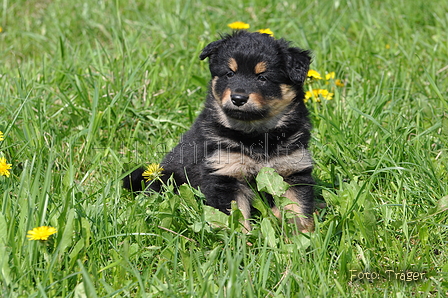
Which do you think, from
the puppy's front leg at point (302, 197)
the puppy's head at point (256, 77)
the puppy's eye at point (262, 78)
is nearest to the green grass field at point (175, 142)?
the puppy's front leg at point (302, 197)

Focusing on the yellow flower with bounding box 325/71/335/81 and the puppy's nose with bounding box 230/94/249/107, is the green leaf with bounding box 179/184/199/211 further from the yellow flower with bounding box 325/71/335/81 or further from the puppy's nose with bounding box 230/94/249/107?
the yellow flower with bounding box 325/71/335/81

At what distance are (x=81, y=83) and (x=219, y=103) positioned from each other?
5.61 feet

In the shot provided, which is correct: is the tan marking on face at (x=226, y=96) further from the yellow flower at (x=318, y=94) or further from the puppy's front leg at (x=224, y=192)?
the yellow flower at (x=318, y=94)

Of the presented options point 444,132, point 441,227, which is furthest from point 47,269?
point 444,132

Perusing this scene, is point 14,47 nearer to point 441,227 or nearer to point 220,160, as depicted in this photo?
point 220,160

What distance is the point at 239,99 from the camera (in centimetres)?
324

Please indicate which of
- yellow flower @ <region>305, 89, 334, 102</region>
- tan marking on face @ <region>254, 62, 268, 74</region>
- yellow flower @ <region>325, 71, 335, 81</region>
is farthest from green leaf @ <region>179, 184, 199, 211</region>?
yellow flower @ <region>325, 71, 335, 81</region>

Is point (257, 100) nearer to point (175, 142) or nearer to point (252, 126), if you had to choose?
point (252, 126)

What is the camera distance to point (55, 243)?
2590mm

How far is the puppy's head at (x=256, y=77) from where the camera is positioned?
3320 mm

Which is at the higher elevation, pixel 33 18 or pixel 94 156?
pixel 33 18

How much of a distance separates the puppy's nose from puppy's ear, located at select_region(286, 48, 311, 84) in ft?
1.34

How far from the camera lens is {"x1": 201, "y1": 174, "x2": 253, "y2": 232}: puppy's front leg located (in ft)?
10.9

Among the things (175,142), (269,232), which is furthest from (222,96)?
(175,142)
